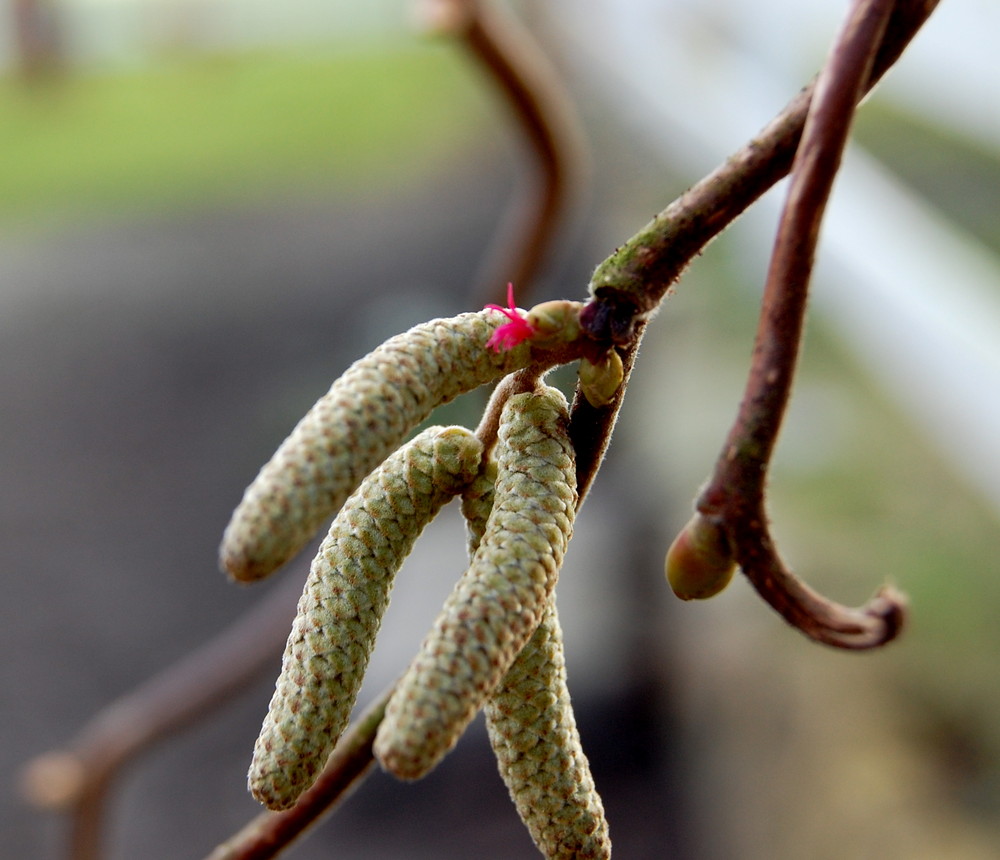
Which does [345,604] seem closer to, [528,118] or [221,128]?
[528,118]

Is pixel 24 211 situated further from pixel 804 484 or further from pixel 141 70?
pixel 804 484

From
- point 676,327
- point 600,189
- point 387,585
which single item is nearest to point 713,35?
point 600,189


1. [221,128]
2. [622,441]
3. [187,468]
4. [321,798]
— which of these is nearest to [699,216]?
[321,798]

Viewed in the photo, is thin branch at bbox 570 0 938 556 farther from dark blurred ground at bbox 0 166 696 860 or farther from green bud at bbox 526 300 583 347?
dark blurred ground at bbox 0 166 696 860

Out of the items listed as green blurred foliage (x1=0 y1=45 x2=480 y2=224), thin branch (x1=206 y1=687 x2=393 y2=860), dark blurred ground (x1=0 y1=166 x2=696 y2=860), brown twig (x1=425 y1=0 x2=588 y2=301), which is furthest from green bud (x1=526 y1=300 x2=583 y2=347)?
green blurred foliage (x1=0 y1=45 x2=480 y2=224)

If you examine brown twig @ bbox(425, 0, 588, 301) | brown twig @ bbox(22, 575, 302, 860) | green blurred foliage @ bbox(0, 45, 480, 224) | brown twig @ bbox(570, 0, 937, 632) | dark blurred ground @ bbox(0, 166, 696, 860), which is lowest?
brown twig @ bbox(570, 0, 937, 632)

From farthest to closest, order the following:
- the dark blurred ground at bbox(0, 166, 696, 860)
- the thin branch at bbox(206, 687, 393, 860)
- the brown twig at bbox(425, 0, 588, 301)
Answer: the dark blurred ground at bbox(0, 166, 696, 860) → the brown twig at bbox(425, 0, 588, 301) → the thin branch at bbox(206, 687, 393, 860)
